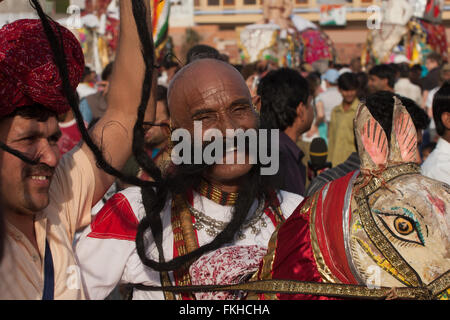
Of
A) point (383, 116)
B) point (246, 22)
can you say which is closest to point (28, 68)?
point (383, 116)

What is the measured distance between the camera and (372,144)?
4.43ft

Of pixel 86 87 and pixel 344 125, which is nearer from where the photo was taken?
pixel 344 125

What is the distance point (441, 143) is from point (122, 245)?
222 cm

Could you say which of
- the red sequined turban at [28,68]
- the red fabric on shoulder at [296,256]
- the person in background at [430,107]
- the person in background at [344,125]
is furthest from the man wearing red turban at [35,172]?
the person in background at [430,107]

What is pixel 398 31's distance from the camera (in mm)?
15148

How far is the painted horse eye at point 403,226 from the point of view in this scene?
Answer: 4.15 ft

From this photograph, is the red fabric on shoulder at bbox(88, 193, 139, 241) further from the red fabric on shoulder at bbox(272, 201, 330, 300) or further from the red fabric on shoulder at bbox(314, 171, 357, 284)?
the red fabric on shoulder at bbox(314, 171, 357, 284)

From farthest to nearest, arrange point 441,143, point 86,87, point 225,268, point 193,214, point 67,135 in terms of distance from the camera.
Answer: point 86,87 < point 67,135 < point 441,143 < point 193,214 < point 225,268

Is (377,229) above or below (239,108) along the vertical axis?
below

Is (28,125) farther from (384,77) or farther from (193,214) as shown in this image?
(384,77)

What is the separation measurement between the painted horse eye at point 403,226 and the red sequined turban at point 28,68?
947mm

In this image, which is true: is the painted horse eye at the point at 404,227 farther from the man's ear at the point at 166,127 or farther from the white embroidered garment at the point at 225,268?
the man's ear at the point at 166,127

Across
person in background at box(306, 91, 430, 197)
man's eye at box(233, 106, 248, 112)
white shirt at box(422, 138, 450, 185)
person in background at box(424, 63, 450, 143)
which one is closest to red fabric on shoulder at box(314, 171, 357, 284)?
person in background at box(306, 91, 430, 197)

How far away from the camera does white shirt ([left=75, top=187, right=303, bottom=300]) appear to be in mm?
1862
